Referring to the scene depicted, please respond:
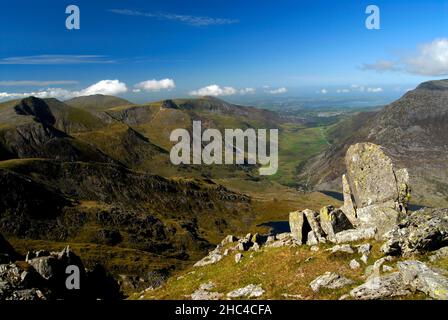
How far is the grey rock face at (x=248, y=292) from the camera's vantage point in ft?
95.1

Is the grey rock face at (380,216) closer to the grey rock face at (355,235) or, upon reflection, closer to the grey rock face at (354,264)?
the grey rock face at (355,235)

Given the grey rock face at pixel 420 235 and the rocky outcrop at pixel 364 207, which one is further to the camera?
the rocky outcrop at pixel 364 207

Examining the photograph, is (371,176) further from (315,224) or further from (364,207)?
(315,224)

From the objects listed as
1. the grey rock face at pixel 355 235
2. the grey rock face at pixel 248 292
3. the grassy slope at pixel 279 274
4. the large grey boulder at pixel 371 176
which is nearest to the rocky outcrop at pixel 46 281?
the grassy slope at pixel 279 274

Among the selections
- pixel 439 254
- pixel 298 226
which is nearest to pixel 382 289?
pixel 439 254

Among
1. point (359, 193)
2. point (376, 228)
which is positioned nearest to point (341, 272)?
point (376, 228)

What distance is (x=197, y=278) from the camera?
1603 inches

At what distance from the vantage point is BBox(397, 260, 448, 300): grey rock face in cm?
1917

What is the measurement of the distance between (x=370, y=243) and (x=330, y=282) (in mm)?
8351

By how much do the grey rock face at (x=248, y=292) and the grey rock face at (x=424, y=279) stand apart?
11.3m

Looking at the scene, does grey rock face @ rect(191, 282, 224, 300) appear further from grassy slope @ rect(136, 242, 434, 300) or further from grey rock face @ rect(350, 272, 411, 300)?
grey rock face @ rect(350, 272, 411, 300)

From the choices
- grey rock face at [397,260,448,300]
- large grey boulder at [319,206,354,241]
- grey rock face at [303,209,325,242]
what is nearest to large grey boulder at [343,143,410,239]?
large grey boulder at [319,206,354,241]
